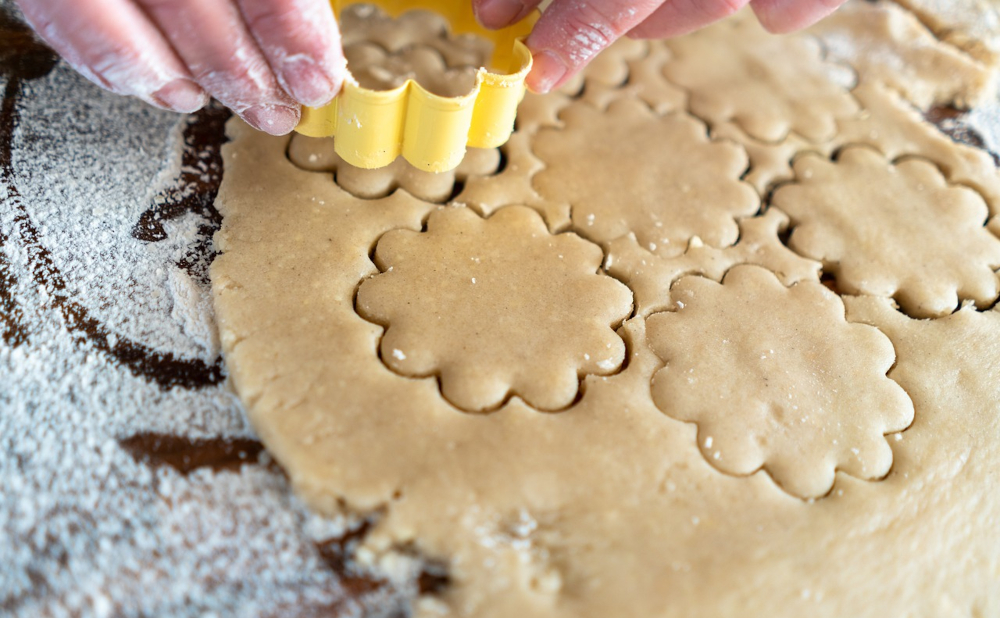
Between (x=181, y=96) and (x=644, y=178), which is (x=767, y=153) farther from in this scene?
(x=181, y=96)

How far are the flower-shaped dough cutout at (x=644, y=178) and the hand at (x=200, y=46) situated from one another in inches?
15.9

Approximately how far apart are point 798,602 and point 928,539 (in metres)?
0.19

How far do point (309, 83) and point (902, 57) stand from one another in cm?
120

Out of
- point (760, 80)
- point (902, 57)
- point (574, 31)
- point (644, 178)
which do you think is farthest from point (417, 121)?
point (902, 57)

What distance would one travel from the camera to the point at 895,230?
110 centimetres

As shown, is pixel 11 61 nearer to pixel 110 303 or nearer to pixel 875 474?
pixel 110 303

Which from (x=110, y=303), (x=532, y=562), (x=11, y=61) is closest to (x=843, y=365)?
(x=532, y=562)

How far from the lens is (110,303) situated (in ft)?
2.91

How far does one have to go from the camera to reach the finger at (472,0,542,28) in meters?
1.07

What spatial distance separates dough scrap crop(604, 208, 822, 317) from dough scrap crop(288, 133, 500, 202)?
0.87 ft

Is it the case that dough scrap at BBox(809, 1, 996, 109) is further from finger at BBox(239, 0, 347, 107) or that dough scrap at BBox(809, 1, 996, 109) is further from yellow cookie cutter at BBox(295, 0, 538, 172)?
finger at BBox(239, 0, 347, 107)

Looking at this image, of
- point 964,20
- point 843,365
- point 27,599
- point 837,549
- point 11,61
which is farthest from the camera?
point 964,20

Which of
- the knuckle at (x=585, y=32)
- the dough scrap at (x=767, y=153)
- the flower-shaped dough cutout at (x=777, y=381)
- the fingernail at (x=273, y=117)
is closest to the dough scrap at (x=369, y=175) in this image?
the fingernail at (x=273, y=117)

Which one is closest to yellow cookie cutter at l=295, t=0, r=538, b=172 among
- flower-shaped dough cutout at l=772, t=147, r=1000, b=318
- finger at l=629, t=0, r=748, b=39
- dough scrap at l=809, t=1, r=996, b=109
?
finger at l=629, t=0, r=748, b=39
